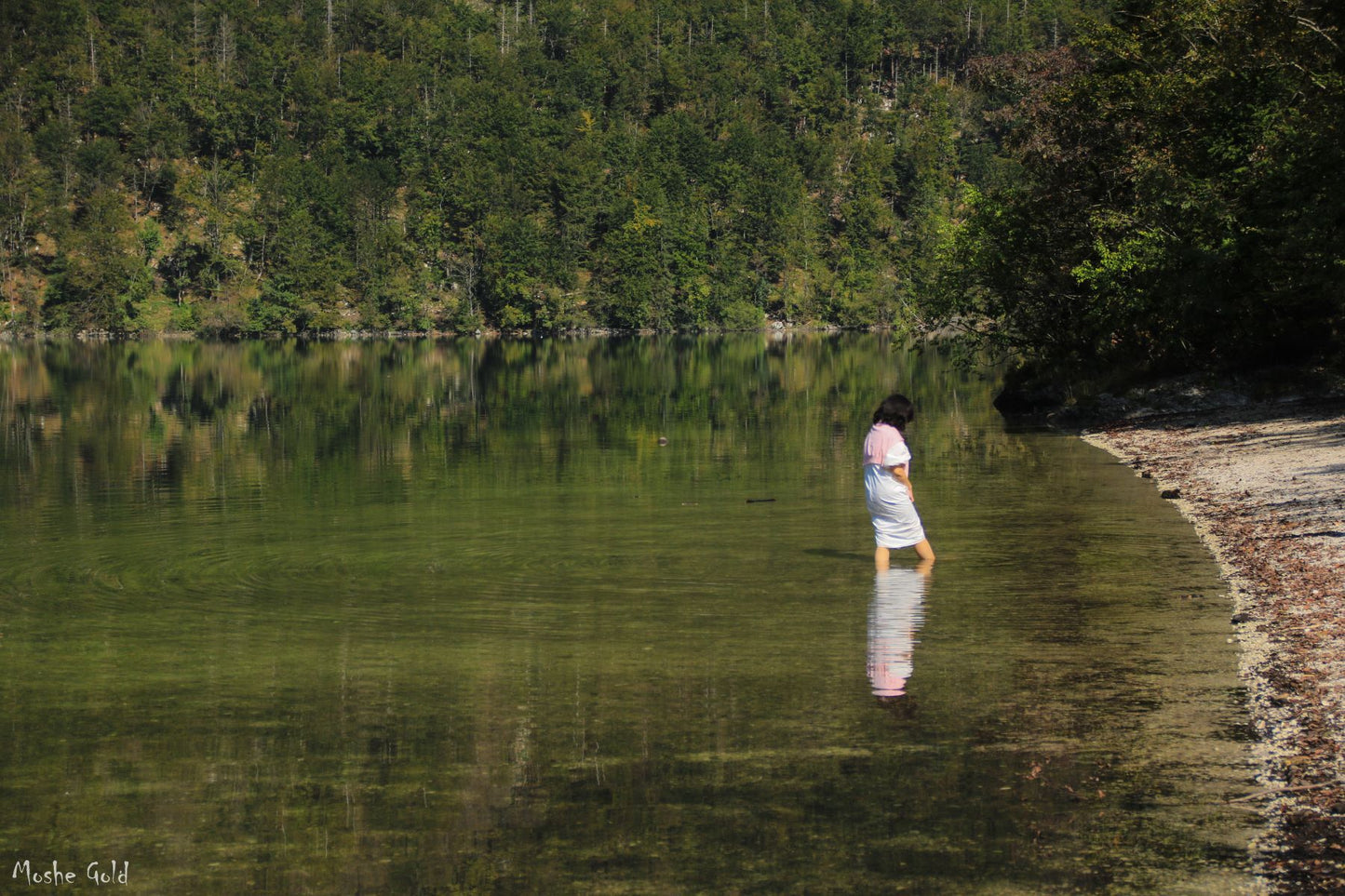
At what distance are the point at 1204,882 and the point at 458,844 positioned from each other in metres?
3.72

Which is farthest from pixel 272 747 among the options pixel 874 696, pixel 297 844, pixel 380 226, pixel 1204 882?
pixel 380 226

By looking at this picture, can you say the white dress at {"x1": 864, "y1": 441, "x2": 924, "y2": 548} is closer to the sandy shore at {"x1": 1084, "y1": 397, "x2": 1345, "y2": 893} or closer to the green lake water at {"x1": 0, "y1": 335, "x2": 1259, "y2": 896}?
the green lake water at {"x1": 0, "y1": 335, "x2": 1259, "y2": 896}

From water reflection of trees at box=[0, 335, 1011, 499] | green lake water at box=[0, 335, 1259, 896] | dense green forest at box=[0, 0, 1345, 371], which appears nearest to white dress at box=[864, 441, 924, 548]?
green lake water at box=[0, 335, 1259, 896]

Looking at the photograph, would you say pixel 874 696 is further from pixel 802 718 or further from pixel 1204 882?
pixel 1204 882

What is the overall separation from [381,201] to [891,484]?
153m

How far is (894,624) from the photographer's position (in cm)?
1365

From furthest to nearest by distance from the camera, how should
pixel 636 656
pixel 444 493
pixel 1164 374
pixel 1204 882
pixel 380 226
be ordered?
pixel 380 226
pixel 1164 374
pixel 444 493
pixel 636 656
pixel 1204 882

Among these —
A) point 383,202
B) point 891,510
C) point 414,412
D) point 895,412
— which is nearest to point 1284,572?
point 891,510

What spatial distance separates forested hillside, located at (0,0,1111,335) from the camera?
14575 cm

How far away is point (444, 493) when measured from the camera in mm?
25125

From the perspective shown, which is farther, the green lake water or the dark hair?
the dark hair
